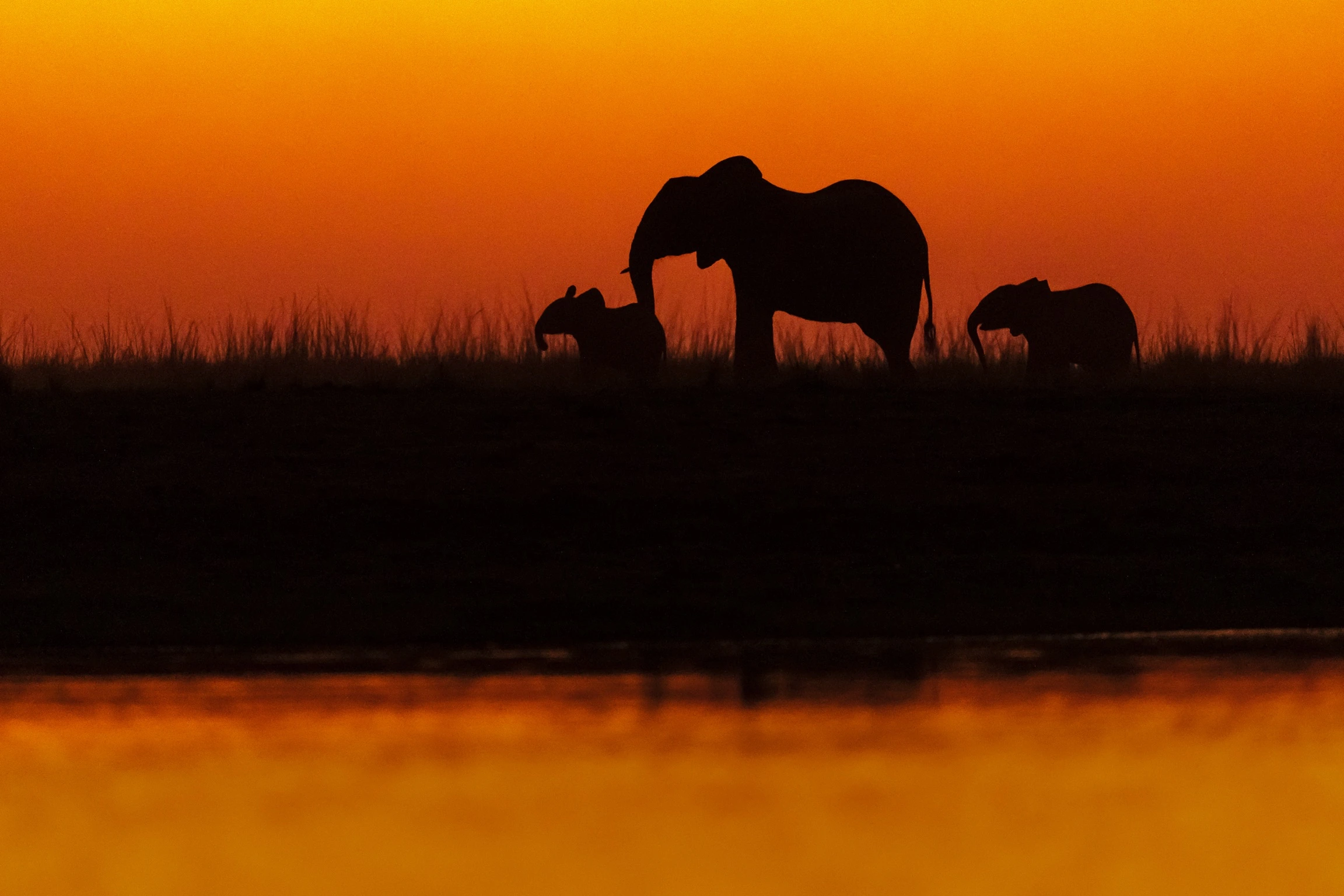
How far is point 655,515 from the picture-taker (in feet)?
46.3

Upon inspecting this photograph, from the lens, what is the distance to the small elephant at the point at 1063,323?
→ 73.3 ft

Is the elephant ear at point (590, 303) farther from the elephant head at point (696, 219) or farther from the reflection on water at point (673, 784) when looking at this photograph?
the reflection on water at point (673, 784)

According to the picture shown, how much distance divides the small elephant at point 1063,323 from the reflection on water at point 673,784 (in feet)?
40.1

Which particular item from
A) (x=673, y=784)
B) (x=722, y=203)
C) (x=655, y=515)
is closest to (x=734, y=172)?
(x=722, y=203)

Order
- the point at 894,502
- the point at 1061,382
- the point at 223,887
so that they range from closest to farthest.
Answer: the point at 223,887 → the point at 894,502 → the point at 1061,382

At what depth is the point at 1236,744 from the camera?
8.52m

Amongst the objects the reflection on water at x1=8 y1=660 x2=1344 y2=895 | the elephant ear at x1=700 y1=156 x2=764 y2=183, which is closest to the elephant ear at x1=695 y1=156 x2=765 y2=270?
the elephant ear at x1=700 y1=156 x2=764 y2=183

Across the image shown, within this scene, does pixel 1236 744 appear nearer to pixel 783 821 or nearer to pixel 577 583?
pixel 783 821

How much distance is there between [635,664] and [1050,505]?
4.49m

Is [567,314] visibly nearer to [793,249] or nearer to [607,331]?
[607,331]

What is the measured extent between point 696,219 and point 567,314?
6.72 ft

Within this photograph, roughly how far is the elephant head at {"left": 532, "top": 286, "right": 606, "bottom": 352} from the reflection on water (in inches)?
428

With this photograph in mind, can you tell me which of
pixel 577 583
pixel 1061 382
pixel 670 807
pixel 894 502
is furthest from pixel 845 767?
pixel 1061 382

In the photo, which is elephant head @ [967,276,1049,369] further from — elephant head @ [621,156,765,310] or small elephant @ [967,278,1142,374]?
elephant head @ [621,156,765,310]
